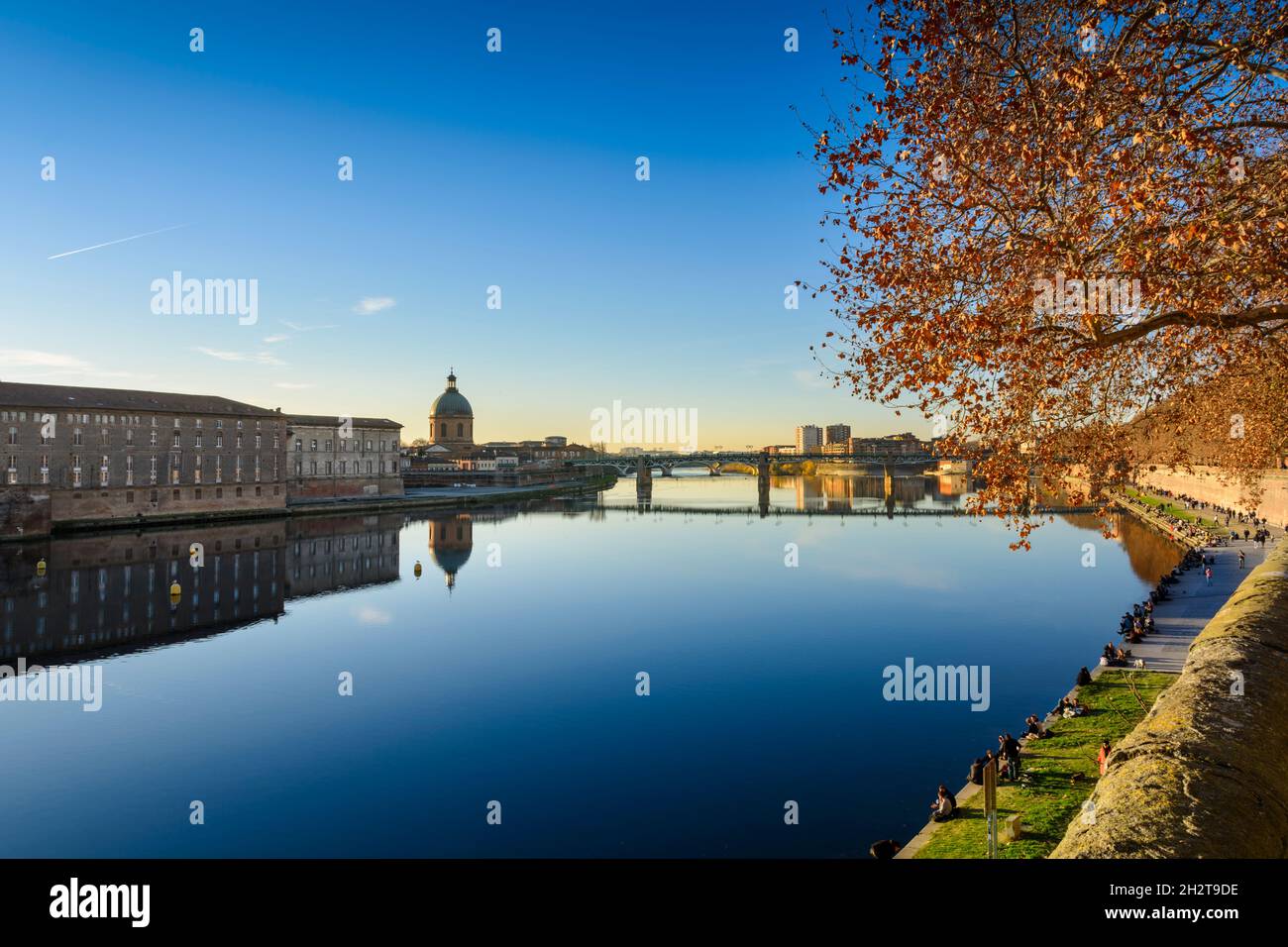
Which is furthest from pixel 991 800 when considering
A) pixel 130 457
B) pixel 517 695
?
pixel 130 457

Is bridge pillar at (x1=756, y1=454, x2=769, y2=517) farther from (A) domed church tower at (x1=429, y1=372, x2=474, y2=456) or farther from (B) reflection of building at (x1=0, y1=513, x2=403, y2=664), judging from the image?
(A) domed church tower at (x1=429, y1=372, x2=474, y2=456)

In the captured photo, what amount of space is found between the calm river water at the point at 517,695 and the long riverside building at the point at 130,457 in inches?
508

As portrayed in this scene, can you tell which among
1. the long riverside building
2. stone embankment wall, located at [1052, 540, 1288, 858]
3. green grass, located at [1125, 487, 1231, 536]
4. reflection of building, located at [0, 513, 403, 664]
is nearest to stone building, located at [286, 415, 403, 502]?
the long riverside building

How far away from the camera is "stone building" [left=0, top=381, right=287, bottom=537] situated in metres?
63.3

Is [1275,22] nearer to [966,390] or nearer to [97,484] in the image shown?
[966,390]

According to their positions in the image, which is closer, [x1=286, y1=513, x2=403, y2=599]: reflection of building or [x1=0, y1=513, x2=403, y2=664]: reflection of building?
[x1=0, y1=513, x2=403, y2=664]: reflection of building

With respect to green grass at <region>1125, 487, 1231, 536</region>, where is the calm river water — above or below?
below

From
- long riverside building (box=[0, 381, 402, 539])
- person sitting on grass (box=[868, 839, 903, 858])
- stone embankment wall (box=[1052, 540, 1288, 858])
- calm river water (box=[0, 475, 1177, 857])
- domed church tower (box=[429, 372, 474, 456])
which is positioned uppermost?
domed church tower (box=[429, 372, 474, 456])

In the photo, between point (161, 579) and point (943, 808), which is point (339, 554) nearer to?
point (161, 579)

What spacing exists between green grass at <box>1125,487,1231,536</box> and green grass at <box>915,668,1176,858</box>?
41547 mm

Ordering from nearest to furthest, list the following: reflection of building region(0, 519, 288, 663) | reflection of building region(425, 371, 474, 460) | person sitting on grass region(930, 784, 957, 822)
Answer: person sitting on grass region(930, 784, 957, 822) → reflection of building region(0, 519, 288, 663) → reflection of building region(425, 371, 474, 460)

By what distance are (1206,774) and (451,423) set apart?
185497 millimetres
